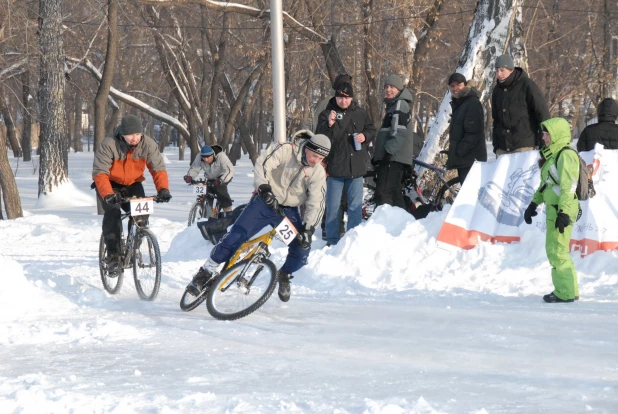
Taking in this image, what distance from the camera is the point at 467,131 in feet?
33.3

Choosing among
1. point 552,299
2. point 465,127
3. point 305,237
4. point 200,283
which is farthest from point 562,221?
point 200,283

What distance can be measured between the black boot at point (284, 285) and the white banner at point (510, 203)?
2.37m

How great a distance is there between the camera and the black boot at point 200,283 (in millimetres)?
7098

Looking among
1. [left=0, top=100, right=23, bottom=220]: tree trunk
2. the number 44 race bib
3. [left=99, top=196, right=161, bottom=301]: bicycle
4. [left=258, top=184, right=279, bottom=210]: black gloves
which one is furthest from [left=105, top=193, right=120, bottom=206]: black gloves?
[left=0, top=100, right=23, bottom=220]: tree trunk

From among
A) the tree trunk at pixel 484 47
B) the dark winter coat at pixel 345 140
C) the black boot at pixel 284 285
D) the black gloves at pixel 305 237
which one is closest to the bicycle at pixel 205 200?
the tree trunk at pixel 484 47

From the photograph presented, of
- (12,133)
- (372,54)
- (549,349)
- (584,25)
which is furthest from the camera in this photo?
(12,133)

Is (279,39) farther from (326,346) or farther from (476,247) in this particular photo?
(326,346)

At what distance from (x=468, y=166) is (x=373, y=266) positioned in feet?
6.76

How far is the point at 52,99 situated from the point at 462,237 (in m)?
15.1

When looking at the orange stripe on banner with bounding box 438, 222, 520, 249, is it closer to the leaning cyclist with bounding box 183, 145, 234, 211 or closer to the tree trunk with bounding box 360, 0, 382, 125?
the leaning cyclist with bounding box 183, 145, 234, 211

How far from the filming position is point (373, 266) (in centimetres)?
909

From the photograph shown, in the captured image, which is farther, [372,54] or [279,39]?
[372,54]

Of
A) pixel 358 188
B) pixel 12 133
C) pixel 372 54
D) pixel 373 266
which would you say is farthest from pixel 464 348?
pixel 12 133

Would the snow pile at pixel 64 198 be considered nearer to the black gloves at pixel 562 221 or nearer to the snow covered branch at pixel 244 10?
the snow covered branch at pixel 244 10
